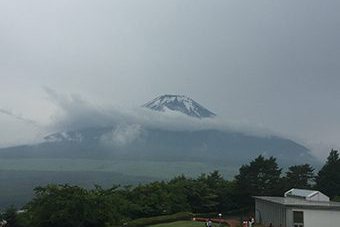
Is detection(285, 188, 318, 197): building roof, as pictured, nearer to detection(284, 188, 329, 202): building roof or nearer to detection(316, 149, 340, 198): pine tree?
detection(284, 188, 329, 202): building roof

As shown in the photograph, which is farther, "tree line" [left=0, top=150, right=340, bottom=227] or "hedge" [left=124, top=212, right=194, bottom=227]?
"hedge" [left=124, top=212, right=194, bottom=227]

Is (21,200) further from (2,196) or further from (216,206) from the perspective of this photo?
(216,206)

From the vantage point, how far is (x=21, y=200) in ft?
453

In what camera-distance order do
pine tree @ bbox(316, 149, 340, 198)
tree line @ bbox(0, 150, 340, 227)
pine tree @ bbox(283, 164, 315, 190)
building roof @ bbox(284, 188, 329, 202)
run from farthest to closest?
pine tree @ bbox(283, 164, 315, 190) < pine tree @ bbox(316, 149, 340, 198) < building roof @ bbox(284, 188, 329, 202) < tree line @ bbox(0, 150, 340, 227)

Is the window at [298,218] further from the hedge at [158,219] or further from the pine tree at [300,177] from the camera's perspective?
the pine tree at [300,177]

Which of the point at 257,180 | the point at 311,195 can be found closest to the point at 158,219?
the point at 311,195

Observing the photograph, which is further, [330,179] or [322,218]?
[330,179]

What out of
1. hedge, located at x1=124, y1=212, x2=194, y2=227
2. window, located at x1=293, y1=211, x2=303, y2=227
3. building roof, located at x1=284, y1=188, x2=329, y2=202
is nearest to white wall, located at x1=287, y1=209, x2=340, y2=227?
window, located at x1=293, y1=211, x2=303, y2=227

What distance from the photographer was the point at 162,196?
49.0m

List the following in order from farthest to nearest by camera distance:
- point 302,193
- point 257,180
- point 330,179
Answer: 1. point 330,179
2. point 257,180
3. point 302,193

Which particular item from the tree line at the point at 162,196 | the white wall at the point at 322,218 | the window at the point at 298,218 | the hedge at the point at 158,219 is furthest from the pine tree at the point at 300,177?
the window at the point at 298,218

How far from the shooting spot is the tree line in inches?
1416

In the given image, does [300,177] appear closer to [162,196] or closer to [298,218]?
[162,196]

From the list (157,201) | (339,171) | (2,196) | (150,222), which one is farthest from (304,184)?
(2,196)
